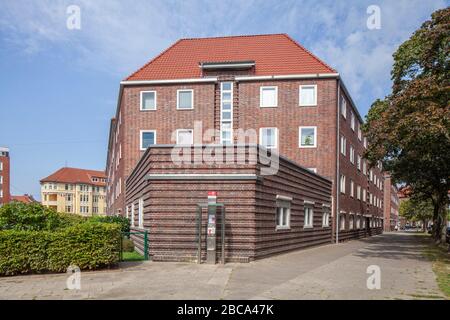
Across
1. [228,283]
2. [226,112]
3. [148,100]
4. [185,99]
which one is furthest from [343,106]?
[228,283]

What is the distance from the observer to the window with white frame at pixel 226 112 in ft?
103

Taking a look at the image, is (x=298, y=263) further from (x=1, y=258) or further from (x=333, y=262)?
(x=1, y=258)

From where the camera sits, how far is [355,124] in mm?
40125

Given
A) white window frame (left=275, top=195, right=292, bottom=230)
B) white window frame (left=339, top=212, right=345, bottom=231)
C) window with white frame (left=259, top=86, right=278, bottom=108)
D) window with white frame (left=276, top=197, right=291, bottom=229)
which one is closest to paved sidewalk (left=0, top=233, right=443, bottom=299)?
white window frame (left=275, top=195, right=292, bottom=230)

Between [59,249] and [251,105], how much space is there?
20.8 m

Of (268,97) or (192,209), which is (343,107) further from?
(192,209)

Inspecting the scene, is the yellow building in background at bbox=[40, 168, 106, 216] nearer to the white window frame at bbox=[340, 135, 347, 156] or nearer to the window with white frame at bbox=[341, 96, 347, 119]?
the white window frame at bbox=[340, 135, 347, 156]

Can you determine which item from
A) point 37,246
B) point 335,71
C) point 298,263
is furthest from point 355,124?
point 37,246

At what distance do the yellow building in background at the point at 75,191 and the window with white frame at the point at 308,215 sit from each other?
102 m

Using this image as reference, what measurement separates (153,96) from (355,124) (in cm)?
1834

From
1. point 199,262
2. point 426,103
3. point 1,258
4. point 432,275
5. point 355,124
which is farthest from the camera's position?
point 355,124

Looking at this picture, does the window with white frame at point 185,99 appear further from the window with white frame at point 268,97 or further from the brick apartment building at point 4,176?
the brick apartment building at point 4,176

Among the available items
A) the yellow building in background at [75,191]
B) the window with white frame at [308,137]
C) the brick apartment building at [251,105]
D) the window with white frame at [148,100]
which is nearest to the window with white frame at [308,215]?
the brick apartment building at [251,105]

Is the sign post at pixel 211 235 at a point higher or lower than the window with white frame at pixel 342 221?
higher
